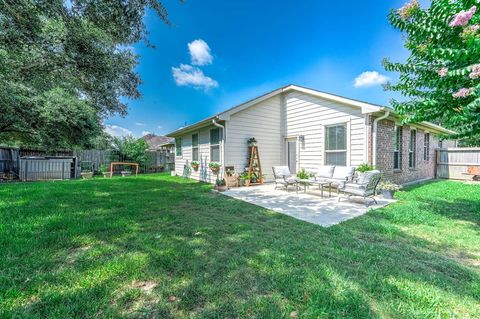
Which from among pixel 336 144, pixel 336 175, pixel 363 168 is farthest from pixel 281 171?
pixel 363 168

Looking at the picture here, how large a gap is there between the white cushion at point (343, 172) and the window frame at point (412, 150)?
4557mm

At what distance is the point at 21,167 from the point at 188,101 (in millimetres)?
12556

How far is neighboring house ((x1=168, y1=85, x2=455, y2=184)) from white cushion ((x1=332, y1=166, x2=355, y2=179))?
2.02ft

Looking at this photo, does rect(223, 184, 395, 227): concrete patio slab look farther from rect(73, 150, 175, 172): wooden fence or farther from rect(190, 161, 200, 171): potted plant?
rect(73, 150, 175, 172): wooden fence

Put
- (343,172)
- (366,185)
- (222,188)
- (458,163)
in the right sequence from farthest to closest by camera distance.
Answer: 1. (458,163)
2. (222,188)
3. (343,172)
4. (366,185)

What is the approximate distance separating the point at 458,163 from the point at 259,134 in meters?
12.0

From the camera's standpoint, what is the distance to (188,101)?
19688 mm

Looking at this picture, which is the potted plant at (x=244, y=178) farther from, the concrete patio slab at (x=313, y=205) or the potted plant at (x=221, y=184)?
the concrete patio slab at (x=313, y=205)

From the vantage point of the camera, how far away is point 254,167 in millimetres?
9836

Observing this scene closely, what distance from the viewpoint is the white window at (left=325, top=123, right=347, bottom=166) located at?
8.01 meters

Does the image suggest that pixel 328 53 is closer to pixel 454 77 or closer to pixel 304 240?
pixel 454 77

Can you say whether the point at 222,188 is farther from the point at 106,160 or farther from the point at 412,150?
the point at 106,160

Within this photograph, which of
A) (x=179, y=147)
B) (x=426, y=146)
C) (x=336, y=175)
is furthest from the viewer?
(x=179, y=147)

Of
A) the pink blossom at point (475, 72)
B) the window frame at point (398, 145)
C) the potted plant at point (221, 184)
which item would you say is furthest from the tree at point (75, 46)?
the window frame at point (398, 145)
